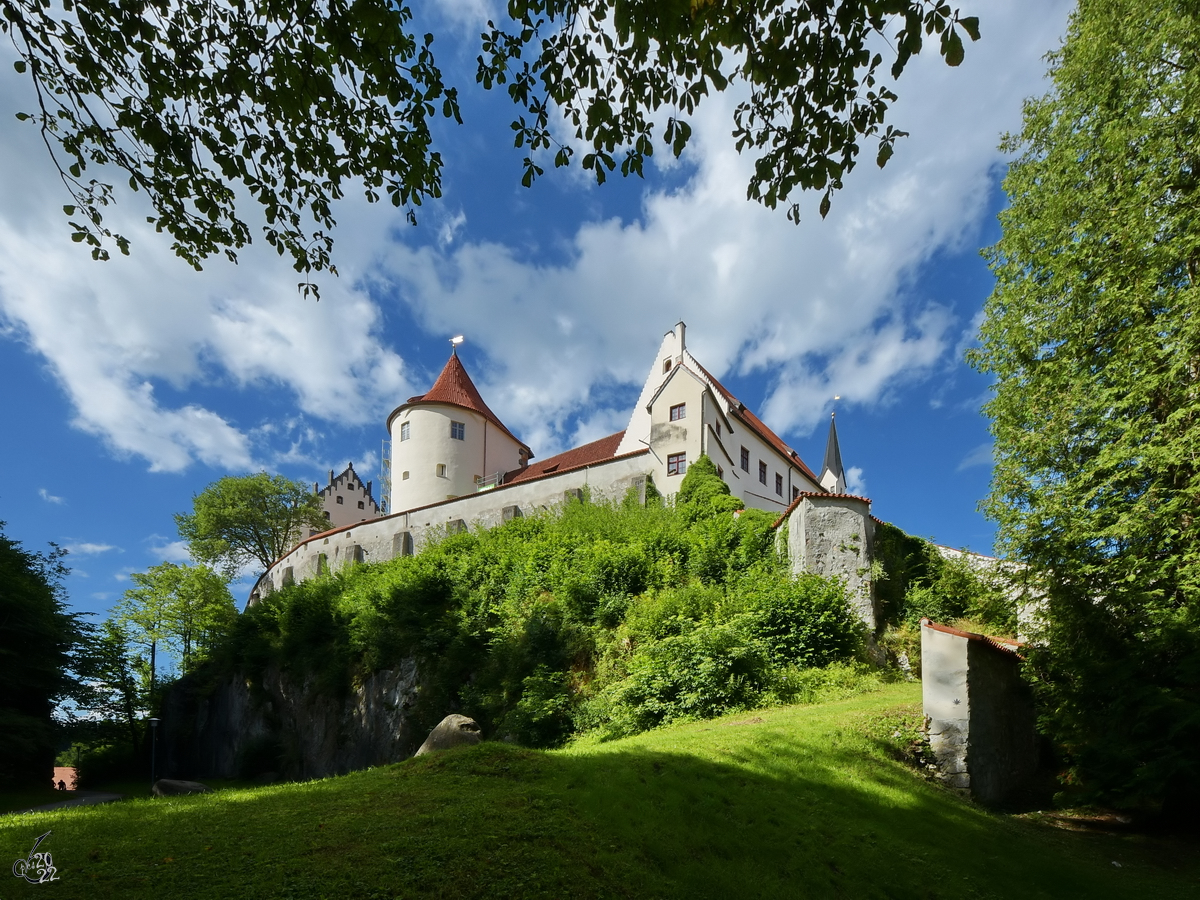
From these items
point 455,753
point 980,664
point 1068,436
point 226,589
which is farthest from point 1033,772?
point 226,589

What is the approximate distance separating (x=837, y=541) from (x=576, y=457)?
70.9 ft

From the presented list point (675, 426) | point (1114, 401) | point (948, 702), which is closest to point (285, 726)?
point (675, 426)

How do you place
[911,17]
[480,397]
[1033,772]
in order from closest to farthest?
[911,17]
[1033,772]
[480,397]

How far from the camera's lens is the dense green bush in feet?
49.9

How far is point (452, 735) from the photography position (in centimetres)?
1042

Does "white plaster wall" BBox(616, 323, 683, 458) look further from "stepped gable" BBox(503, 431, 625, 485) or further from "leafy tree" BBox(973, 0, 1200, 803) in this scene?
"leafy tree" BBox(973, 0, 1200, 803)

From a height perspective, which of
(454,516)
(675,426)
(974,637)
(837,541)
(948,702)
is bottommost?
(948,702)

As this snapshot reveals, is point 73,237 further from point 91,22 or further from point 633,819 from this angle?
point 633,819

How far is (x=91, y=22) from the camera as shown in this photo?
212 inches

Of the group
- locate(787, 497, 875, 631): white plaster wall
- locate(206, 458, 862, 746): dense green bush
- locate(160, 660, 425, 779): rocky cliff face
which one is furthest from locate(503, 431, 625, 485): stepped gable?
locate(787, 497, 875, 631): white plaster wall

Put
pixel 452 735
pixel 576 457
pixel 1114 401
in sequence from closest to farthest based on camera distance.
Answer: pixel 452 735 → pixel 1114 401 → pixel 576 457

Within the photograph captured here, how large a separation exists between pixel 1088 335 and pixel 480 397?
35071mm

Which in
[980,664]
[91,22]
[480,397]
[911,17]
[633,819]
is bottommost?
[633,819]

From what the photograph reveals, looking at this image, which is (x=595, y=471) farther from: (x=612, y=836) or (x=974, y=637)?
(x=612, y=836)
